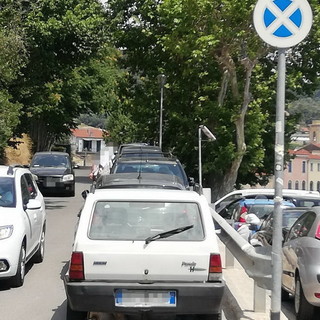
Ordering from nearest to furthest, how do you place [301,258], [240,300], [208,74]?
[301,258], [240,300], [208,74]

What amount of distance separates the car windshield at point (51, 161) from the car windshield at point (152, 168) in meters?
10.8

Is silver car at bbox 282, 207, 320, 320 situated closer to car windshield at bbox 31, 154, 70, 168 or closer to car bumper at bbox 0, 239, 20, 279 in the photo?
car bumper at bbox 0, 239, 20, 279

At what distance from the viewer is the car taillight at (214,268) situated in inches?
266

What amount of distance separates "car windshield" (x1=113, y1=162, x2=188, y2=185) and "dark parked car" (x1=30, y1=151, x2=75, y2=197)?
369 inches

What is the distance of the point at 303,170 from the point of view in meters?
94.6

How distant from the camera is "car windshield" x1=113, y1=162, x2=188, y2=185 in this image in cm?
1545

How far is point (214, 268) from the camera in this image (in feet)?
22.2

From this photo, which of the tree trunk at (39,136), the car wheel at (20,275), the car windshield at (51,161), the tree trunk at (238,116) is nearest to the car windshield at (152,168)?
the car wheel at (20,275)

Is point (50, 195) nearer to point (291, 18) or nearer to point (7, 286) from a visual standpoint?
point (7, 286)

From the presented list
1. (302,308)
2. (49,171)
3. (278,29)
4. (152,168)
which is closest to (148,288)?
(302,308)

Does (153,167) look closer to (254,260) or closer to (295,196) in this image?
(295,196)

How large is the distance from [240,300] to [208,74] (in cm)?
2424

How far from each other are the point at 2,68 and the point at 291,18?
13.5m

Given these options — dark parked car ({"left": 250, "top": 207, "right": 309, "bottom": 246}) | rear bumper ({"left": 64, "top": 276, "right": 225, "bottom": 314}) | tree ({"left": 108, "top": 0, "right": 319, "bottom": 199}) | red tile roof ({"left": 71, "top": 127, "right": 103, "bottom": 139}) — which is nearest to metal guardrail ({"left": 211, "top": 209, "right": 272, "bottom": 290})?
rear bumper ({"left": 64, "top": 276, "right": 225, "bottom": 314})
